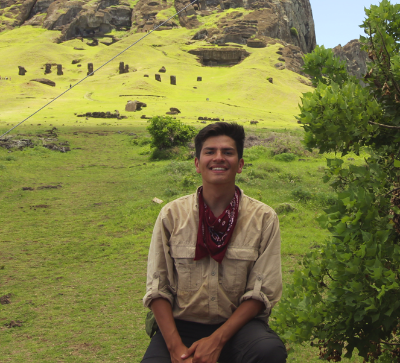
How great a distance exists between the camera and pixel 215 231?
3.08m

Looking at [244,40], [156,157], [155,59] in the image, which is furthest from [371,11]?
[244,40]

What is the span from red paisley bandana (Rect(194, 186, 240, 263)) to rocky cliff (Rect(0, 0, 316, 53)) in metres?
85.4

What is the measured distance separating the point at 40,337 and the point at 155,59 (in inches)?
2588

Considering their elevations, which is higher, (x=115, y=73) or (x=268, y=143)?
(x=115, y=73)

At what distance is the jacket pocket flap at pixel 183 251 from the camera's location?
3.04 metres

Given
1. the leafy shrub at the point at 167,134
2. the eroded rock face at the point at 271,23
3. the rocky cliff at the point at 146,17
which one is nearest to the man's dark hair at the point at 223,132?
the leafy shrub at the point at 167,134

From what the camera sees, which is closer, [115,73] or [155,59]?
[115,73]

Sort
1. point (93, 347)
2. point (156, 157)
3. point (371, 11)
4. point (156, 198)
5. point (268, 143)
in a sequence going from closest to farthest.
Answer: point (371, 11)
point (93, 347)
point (156, 198)
point (156, 157)
point (268, 143)

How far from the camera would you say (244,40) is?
284 ft

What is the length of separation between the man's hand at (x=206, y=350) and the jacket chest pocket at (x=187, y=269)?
0.35 meters

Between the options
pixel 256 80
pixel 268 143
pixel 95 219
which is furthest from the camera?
pixel 256 80

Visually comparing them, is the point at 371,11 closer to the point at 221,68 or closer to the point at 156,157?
the point at 156,157

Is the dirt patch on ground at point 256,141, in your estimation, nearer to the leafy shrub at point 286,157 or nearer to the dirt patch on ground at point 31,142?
the leafy shrub at point 286,157

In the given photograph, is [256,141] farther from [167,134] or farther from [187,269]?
[187,269]
